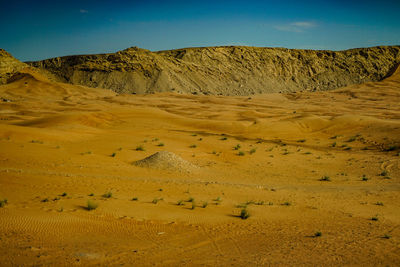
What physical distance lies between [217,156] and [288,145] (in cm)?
711

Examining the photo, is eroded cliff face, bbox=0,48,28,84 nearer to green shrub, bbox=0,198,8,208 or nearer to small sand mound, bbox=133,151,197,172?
small sand mound, bbox=133,151,197,172

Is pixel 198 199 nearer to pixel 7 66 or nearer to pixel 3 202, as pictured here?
pixel 3 202

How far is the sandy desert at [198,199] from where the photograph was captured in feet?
21.4

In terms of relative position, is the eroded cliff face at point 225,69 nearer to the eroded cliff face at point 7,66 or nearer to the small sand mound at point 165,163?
the eroded cliff face at point 7,66

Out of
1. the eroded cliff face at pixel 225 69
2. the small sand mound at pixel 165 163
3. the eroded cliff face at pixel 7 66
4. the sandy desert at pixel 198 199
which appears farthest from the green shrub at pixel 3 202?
the eroded cliff face at pixel 225 69

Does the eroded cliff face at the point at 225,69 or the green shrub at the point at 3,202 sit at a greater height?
the eroded cliff face at the point at 225,69

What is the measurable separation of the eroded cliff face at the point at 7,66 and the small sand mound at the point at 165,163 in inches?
2436

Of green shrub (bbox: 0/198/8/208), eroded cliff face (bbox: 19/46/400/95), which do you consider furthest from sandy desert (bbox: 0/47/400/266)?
eroded cliff face (bbox: 19/46/400/95)

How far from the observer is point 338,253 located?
6.79 m

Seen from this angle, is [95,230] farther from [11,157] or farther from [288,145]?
[288,145]

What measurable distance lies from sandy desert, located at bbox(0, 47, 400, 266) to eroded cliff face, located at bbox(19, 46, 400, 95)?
183 feet

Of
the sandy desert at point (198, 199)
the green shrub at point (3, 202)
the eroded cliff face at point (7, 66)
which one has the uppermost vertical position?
the eroded cliff face at point (7, 66)

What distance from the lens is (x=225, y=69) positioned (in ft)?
297

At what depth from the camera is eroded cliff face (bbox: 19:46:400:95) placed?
7938 centimetres
